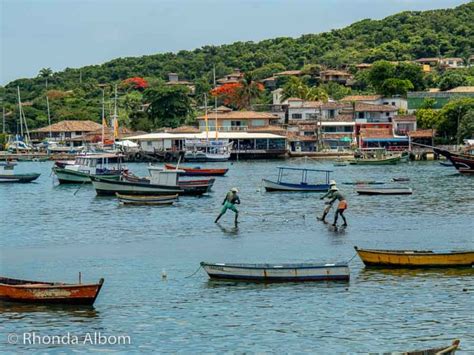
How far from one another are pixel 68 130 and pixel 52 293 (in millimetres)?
105834

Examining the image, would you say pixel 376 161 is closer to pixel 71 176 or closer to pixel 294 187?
pixel 71 176

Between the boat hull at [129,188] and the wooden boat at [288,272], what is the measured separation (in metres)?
24.9

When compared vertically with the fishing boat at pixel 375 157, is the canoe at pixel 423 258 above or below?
above

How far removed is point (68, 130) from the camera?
127875mm

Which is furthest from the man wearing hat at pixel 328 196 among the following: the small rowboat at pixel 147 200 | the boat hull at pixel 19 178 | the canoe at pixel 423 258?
the boat hull at pixel 19 178

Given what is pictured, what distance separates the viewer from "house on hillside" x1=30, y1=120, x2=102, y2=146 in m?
128

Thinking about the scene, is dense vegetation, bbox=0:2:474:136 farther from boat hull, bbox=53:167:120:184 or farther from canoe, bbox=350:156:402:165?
boat hull, bbox=53:167:120:184

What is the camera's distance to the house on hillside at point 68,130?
420ft

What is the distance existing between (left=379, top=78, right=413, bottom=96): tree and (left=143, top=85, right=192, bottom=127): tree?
89.1ft

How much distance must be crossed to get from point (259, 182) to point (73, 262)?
129 feet

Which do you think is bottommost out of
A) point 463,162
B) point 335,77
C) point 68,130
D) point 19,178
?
point 19,178

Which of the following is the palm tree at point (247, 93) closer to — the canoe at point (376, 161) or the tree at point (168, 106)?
the tree at point (168, 106)

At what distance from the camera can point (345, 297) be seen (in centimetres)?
2547

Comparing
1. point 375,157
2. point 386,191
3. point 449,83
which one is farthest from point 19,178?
point 449,83
